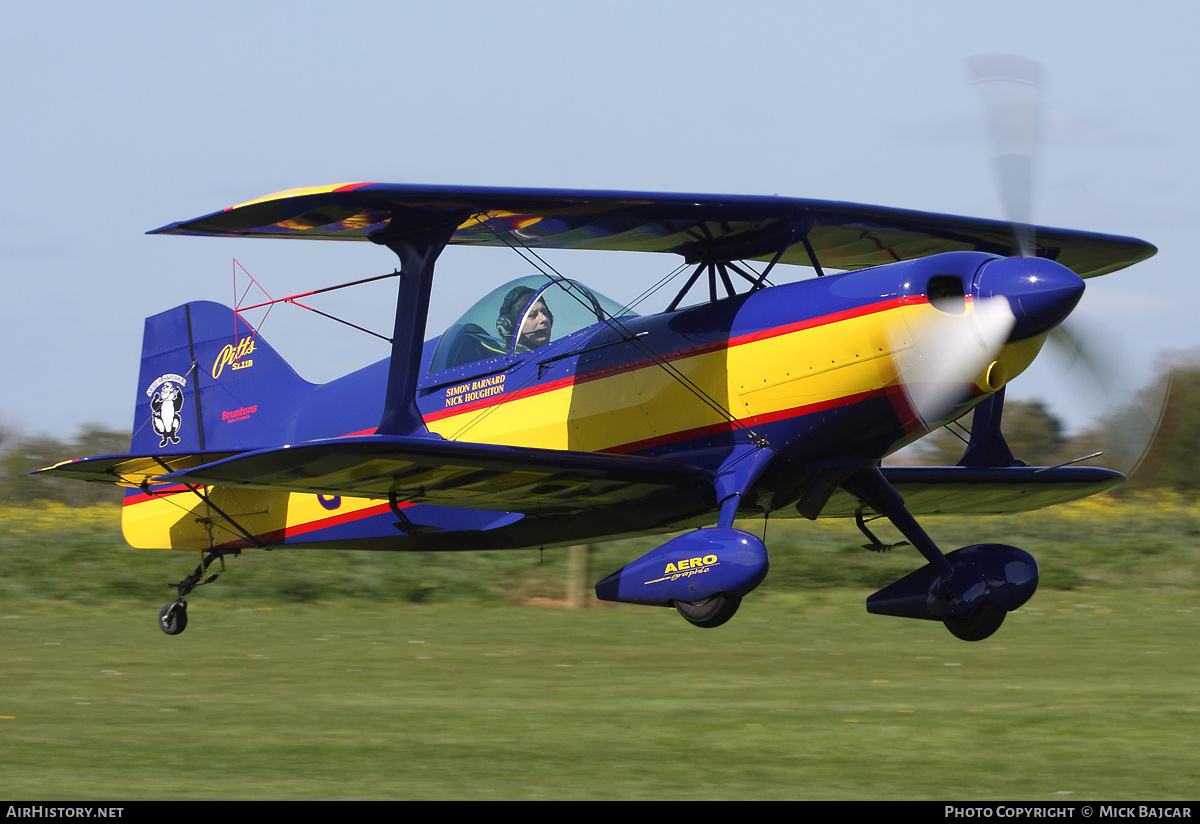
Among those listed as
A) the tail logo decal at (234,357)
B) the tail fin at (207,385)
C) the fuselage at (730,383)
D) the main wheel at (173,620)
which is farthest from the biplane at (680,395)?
the main wheel at (173,620)

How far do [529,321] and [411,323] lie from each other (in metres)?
1.44

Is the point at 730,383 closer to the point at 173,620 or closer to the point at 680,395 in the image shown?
the point at 680,395

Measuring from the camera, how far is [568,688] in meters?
11.3

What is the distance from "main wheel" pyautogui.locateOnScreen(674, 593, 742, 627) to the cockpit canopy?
2.34 meters

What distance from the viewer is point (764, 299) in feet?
30.6

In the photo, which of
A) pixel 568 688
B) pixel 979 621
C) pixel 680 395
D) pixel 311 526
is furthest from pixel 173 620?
pixel 979 621

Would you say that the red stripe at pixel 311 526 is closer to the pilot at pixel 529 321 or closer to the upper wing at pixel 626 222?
the pilot at pixel 529 321

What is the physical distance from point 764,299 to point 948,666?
16.0 feet

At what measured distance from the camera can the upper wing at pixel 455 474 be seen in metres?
8.55

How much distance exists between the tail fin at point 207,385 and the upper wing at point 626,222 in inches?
119

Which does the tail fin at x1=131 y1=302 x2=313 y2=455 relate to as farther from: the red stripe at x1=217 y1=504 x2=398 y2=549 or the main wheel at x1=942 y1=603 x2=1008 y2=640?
the main wheel at x1=942 y1=603 x2=1008 y2=640

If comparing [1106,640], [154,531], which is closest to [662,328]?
[154,531]

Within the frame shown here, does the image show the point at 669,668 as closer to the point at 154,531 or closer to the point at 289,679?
the point at 289,679
